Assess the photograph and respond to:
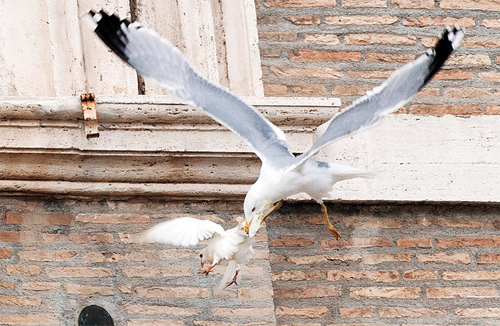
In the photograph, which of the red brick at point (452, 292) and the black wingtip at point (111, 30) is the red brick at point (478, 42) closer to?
the red brick at point (452, 292)

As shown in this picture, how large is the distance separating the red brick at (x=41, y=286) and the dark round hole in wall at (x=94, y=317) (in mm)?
125

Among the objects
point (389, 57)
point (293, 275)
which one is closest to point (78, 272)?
point (293, 275)

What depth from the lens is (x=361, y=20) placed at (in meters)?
4.61

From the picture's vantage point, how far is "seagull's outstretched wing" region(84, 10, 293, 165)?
347 cm

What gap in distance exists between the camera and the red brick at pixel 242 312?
405 centimetres

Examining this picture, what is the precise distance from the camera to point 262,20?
4.54 metres

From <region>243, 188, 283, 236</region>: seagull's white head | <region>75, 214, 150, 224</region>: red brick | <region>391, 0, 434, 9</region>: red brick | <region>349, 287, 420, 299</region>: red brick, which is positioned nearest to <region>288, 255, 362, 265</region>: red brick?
<region>349, 287, 420, 299</region>: red brick

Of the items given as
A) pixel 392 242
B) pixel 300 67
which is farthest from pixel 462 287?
pixel 300 67

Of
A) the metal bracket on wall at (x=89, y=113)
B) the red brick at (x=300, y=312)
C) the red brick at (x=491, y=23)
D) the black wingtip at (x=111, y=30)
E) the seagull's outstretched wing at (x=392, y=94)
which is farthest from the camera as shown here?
the red brick at (x=491, y=23)

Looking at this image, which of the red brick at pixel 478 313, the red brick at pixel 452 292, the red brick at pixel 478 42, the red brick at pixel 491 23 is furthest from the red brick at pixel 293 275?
the red brick at pixel 491 23

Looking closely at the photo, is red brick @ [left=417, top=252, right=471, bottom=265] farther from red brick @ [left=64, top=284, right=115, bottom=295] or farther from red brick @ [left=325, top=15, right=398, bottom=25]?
red brick @ [left=64, top=284, right=115, bottom=295]

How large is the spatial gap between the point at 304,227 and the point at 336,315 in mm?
335

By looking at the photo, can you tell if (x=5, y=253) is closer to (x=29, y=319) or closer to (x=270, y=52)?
(x=29, y=319)

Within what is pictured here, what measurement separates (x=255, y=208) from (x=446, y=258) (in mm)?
1328
